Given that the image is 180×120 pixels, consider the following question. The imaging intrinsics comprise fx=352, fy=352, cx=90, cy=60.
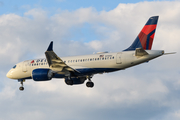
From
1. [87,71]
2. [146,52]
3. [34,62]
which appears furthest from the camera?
[34,62]

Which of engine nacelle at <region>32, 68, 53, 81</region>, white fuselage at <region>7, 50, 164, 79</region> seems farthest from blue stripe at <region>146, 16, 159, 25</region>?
engine nacelle at <region>32, 68, 53, 81</region>

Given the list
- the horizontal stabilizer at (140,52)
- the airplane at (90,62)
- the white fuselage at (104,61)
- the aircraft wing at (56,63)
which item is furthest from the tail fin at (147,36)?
the aircraft wing at (56,63)

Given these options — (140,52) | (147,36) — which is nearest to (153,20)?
(147,36)

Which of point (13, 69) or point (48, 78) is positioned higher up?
point (13, 69)

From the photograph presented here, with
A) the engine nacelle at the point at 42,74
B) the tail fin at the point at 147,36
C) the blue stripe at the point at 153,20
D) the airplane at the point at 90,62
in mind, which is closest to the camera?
the airplane at the point at 90,62

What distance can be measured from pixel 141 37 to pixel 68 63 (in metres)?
11.3

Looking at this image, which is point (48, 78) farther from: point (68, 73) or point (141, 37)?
point (141, 37)

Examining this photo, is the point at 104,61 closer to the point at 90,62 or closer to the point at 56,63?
the point at 90,62

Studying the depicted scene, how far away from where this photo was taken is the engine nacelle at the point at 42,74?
160 feet

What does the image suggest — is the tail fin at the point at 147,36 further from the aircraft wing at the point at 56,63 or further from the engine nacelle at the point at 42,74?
the engine nacelle at the point at 42,74

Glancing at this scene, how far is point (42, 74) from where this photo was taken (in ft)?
160

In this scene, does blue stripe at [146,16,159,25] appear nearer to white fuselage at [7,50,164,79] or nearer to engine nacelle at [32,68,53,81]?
white fuselage at [7,50,164,79]

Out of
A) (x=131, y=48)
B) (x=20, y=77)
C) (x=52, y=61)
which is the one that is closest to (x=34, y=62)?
(x=20, y=77)

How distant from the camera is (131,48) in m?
51.0
